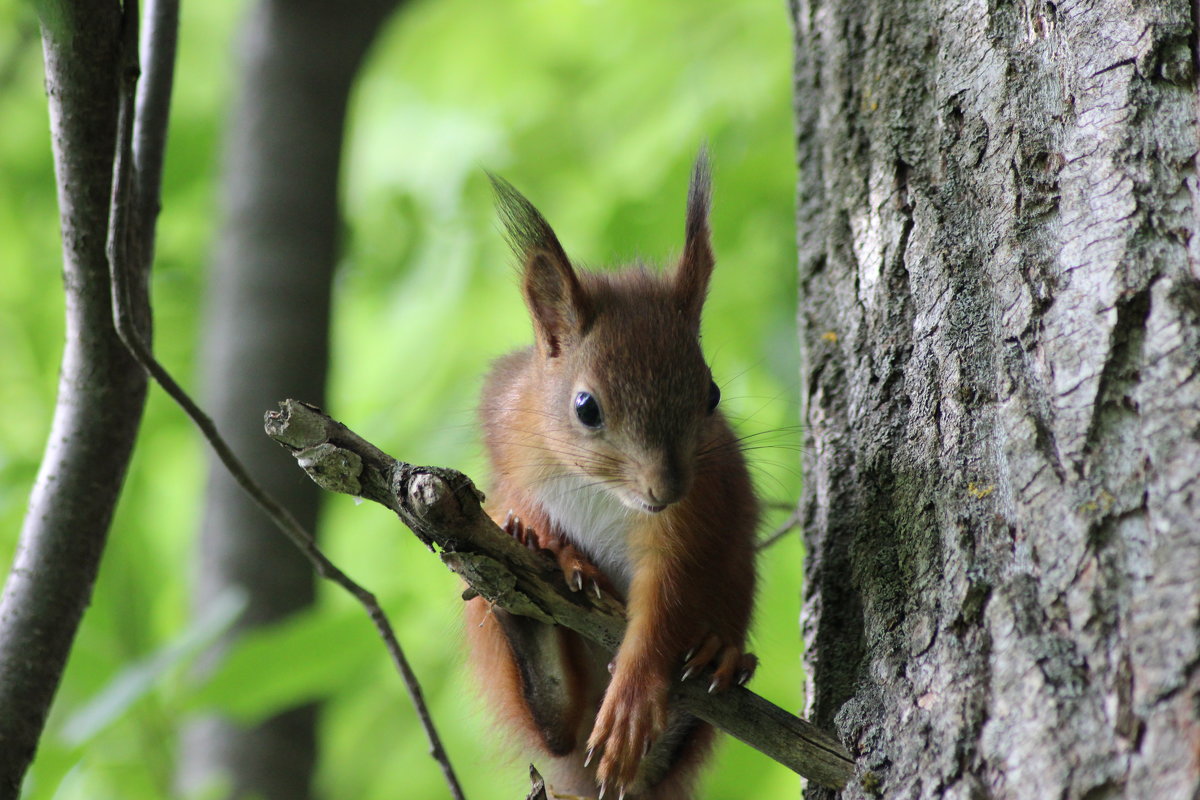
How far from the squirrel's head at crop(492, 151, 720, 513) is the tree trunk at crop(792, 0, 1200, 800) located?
0.30 metres

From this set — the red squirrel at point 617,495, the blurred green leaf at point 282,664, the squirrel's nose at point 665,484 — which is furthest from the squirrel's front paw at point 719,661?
the blurred green leaf at point 282,664

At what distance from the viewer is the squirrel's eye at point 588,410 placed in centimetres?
229

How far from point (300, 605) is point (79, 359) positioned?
2343 mm

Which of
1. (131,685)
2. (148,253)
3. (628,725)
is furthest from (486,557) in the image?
(131,685)

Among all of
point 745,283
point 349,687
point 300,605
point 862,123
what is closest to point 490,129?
point 745,283

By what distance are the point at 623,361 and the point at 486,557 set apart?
2.54 ft

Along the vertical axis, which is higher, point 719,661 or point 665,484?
point 665,484

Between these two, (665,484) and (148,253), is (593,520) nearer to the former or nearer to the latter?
(665,484)

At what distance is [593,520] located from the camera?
7.91 feet

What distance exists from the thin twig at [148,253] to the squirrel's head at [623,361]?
553 mm

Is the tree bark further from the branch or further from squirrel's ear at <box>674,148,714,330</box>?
squirrel's ear at <box>674,148,714,330</box>

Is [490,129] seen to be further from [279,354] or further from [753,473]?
[753,473]

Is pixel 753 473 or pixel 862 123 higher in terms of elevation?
pixel 862 123

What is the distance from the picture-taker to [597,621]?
186cm
